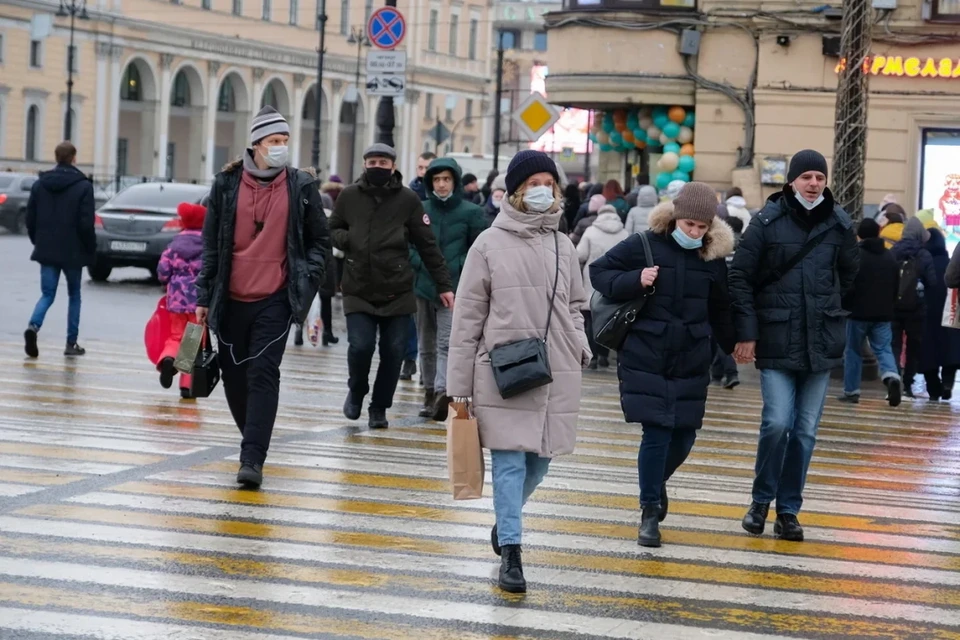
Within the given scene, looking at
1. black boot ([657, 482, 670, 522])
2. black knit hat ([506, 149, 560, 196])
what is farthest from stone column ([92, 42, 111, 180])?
black knit hat ([506, 149, 560, 196])

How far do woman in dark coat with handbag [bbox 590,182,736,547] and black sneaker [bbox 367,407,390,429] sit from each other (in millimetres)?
4285

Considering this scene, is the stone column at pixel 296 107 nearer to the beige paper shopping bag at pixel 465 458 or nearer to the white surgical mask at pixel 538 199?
the white surgical mask at pixel 538 199

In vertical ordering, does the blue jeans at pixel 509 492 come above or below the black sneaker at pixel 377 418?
above

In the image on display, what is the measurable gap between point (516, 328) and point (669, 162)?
60.5ft

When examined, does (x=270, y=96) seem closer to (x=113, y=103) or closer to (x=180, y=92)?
(x=180, y=92)

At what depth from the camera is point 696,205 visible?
26.8ft

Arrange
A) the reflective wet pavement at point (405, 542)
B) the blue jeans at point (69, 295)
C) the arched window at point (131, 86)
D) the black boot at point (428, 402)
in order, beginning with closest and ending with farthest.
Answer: the reflective wet pavement at point (405, 542), the black boot at point (428, 402), the blue jeans at point (69, 295), the arched window at point (131, 86)

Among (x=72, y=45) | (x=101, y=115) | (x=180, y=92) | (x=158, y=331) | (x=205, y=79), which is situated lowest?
(x=158, y=331)

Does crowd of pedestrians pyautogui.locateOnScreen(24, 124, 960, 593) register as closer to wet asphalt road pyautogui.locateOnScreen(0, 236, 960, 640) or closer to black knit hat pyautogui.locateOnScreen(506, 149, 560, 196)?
black knit hat pyautogui.locateOnScreen(506, 149, 560, 196)

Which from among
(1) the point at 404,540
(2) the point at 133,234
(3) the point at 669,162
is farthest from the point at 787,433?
(2) the point at 133,234

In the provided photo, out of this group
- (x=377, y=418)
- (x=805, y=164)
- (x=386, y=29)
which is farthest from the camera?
(x=386, y=29)

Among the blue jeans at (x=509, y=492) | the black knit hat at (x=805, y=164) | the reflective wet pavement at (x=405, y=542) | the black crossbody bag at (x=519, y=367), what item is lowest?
the reflective wet pavement at (x=405, y=542)

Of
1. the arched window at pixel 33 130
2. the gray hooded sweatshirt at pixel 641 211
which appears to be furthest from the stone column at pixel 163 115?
the gray hooded sweatshirt at pixel 641 211

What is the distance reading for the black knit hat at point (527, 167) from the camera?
742 cm
